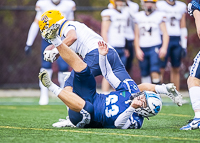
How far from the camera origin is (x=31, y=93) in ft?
34.6

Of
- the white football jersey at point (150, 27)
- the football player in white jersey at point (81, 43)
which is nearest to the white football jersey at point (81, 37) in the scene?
the football player in white jersey at point (81, 43)

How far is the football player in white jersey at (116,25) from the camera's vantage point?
321 inches

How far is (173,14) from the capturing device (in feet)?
27.1

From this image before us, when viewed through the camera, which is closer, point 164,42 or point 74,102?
point 74,102

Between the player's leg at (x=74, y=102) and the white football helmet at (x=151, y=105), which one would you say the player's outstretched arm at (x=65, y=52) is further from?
the white football helmet at (x=151, y=105)

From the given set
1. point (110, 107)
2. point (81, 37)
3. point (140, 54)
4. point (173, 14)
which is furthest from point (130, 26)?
point (110, 107)

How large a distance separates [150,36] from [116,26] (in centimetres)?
67

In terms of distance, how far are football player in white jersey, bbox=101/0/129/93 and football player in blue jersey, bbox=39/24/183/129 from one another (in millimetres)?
3508

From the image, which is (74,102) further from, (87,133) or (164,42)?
(164,42)

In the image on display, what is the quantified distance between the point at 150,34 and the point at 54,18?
3.18 metres

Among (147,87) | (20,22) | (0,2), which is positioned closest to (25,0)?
(0,2)

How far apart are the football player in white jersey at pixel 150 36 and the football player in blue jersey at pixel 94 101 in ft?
10.9

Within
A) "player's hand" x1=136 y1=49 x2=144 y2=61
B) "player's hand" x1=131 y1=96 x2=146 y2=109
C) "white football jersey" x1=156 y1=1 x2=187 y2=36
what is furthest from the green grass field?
"white football jersey" x1=156 y1=1 x2=187 y2=36

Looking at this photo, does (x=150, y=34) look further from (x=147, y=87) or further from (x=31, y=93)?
(x=31, y=93)
